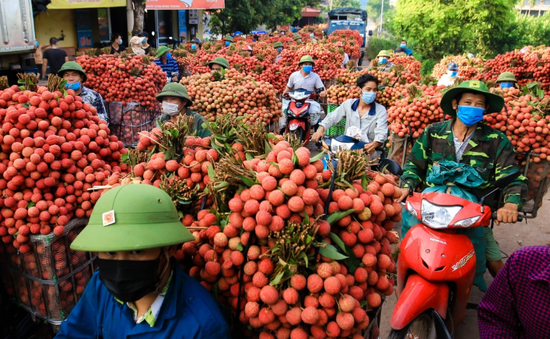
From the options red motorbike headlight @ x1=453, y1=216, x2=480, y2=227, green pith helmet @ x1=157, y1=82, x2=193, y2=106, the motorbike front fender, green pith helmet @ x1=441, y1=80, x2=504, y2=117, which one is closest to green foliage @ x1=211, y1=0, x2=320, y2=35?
green pith helmet @ x1=157, y1=82, x2=193, y2=106

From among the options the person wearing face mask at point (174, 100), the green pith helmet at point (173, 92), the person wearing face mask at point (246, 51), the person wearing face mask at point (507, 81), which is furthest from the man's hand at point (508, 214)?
the person wearing face mask at point (246, 51)

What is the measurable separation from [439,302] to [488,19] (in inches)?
915

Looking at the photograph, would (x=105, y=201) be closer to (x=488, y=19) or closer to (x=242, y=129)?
(x=242, y=129)

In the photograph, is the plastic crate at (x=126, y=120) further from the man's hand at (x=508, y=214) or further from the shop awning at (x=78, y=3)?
the shop awning at (x=78, y=3)

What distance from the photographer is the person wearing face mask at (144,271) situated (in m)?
1.63

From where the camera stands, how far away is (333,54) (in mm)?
13633

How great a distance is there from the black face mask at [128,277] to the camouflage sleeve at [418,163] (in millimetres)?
2573

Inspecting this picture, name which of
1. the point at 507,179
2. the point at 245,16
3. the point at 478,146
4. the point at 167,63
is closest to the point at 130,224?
the point at 507,179

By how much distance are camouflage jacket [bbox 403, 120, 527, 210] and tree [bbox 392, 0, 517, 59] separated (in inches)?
821

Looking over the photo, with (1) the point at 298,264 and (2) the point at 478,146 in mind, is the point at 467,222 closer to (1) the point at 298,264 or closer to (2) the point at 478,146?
(2) the point at 478,146

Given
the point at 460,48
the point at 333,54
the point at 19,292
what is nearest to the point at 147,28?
the point at 333,54

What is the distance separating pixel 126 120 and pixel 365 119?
3794 mm

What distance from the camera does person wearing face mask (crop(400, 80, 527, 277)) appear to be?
3230 millimetres

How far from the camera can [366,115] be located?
18.1 feet
